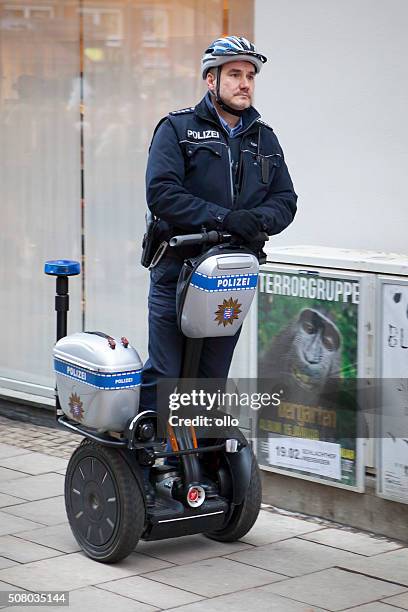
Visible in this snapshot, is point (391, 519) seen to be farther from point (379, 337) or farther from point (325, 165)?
point (325, 165)

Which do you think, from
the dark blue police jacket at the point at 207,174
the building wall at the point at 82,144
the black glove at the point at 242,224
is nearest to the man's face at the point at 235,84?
the dark blue police jacket at the point at 207,174

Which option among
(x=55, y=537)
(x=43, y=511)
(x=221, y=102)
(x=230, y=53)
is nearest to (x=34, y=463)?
(x=43, y=511)

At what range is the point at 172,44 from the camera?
7.88 m

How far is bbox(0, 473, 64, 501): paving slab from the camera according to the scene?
274 inches

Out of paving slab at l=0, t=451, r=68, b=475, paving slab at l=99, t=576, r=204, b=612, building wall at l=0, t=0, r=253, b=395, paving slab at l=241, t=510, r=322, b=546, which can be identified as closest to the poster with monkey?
paving slab at l=241, t=510, r=322, b=546

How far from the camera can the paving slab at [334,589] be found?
211 inches

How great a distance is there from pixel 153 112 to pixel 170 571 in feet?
10.8

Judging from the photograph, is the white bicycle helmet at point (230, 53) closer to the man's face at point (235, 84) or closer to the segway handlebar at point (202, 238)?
the man's face at point (235, 84)

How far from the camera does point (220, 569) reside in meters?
5.75

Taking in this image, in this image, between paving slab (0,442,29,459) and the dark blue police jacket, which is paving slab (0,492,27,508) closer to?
paving slab (0,442,29,459)

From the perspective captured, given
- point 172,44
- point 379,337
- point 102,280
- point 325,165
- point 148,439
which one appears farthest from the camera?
point 102,280

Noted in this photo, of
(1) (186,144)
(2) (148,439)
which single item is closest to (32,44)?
(1) (186,144)

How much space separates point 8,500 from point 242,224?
86.8 inches

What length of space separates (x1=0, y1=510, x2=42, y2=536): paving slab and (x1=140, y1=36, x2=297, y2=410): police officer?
991 millimetres
